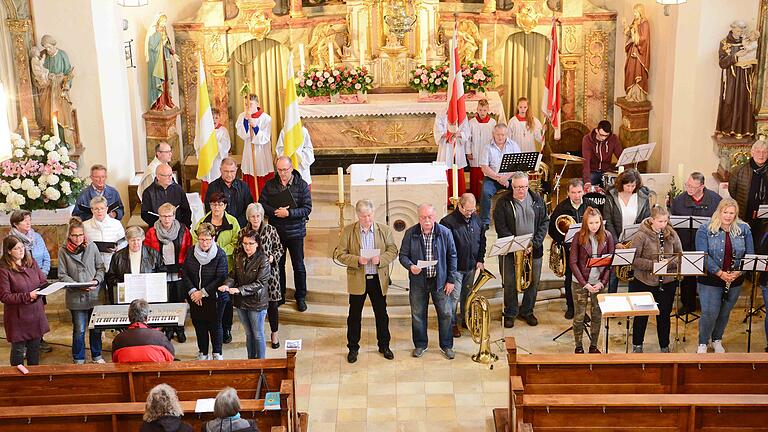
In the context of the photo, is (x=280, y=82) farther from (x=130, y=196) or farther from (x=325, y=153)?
(x=130, y=196)

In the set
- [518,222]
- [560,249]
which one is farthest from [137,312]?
[560,249]

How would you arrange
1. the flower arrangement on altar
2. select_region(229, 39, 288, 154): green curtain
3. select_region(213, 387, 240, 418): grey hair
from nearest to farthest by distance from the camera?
select_region(213, 387, 240, 418): grey hair < the flower arrangement on altar < select_region(229, 39, 288, 154): green curtain

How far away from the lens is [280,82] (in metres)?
16.1

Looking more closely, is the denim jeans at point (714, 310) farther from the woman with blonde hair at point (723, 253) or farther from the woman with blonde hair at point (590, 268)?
the woman with blonde hair at point (590, 268)

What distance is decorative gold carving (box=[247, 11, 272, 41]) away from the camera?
15234mm

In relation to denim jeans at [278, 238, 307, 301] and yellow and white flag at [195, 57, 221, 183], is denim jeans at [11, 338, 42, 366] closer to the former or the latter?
denim jeans at [278, 238, 307, 301]

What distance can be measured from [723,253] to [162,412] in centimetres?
533

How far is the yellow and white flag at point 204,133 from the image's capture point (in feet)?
37.3

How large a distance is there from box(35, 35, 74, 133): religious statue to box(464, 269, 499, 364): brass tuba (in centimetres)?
576

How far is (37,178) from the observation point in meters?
10.8

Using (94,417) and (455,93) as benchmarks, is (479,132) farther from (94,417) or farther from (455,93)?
(94,417)

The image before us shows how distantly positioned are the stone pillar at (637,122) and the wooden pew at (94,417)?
8741mm

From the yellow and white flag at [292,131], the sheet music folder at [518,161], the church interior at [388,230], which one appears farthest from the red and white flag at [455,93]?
the yellow and white flag at [292,131]

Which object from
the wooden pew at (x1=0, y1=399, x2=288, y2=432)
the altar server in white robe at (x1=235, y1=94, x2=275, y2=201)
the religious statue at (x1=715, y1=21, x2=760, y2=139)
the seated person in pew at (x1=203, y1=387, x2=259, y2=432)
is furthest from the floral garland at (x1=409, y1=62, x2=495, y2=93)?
the seated person in pew at (x1=203, y1=387, x2=259, y2=432)
